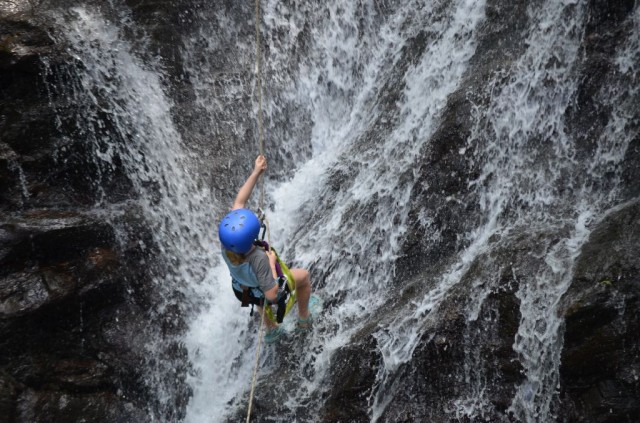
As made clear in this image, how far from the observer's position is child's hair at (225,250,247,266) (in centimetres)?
438

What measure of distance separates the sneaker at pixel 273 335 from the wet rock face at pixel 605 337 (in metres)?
2.79

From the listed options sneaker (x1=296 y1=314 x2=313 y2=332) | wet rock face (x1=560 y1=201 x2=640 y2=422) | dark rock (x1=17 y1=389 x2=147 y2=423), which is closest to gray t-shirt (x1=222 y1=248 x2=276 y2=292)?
sneaker (x1=296 y1=314 x2=313 y2=332)

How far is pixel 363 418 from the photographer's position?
16.4 ft

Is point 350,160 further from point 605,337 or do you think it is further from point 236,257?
point 605,337

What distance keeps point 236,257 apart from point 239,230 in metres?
0.35

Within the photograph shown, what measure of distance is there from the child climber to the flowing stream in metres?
1.13

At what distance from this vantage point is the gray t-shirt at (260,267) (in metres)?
4.42

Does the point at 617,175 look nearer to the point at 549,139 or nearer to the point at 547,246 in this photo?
the point at 549,139

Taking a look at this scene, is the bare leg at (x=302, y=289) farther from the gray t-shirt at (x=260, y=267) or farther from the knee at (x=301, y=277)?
the gray t-shirt at (x=260, y=267)

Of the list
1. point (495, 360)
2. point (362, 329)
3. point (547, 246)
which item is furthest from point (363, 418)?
point (547, 246)

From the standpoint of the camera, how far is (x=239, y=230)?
13.6 ft

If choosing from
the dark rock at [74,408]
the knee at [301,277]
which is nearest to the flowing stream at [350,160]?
the dark rock at [74,408]

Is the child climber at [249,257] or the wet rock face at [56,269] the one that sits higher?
the child climber at [249,257]

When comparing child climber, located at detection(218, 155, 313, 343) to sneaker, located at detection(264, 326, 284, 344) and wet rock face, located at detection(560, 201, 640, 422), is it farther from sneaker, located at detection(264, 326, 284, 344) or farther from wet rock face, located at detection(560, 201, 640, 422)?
wet rock face, located at detection(560, 201, 640, 422)
